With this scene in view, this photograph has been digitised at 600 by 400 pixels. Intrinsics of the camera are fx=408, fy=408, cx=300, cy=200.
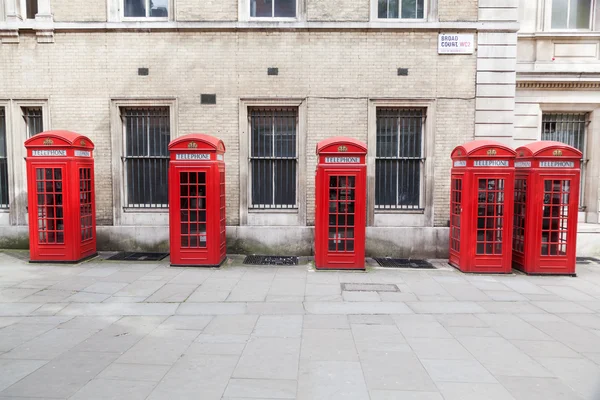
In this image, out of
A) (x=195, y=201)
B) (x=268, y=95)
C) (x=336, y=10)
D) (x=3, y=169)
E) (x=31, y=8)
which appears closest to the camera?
(x=195, y=201)

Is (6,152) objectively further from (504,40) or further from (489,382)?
(504,40)

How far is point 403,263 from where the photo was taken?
30.6 ft

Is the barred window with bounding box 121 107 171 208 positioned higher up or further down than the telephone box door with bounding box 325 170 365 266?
higher up

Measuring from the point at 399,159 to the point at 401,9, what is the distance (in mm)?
3645

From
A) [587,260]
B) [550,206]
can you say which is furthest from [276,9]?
[587,260]

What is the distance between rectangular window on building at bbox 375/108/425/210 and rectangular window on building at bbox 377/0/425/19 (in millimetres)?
2278

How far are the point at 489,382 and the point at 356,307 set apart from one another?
248 cm

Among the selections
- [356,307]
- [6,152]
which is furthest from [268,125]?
[6,152]

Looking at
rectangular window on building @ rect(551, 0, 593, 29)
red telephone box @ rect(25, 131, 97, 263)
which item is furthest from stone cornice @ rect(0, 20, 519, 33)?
red telephone box @ rect(25, 131, 97, 263)

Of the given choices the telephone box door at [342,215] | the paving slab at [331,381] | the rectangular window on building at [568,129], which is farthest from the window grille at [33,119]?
the rectangular window on building at [568,129]

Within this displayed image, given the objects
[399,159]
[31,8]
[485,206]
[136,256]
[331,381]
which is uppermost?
[31,8]

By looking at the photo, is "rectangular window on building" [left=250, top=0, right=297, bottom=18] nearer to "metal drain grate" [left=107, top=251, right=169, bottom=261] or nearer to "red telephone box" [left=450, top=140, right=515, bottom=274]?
"red telephone box" [left=450, top=140, right=515, bottom=274]

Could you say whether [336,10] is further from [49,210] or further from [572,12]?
[49,210]

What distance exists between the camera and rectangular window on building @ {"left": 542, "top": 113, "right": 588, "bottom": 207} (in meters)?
10.8
